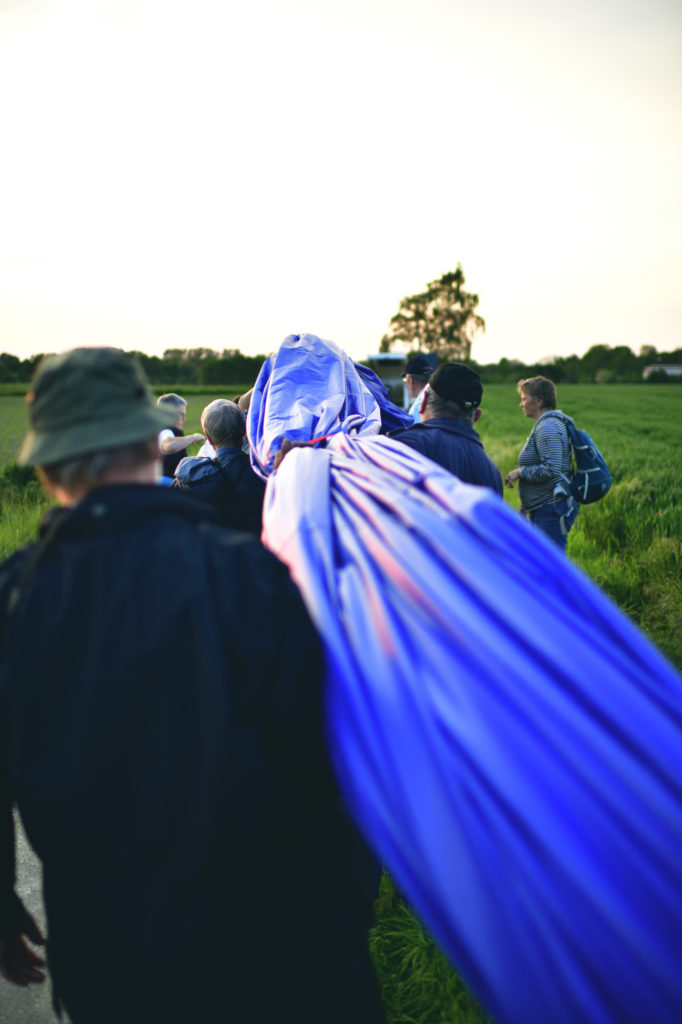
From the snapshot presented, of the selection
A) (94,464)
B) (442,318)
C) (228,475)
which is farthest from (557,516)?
(442,318)

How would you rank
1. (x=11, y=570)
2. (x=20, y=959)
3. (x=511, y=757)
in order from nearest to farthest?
(x=511, y=757), (x=11, y=570), (x=20, y=959)

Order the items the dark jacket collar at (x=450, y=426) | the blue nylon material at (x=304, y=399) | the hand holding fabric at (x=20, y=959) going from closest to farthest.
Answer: the hand holding fabric at (x=20, y=959)
the blue nylon material at (x=304, y=399)
the dark jacket collar at (x=450, y=426)

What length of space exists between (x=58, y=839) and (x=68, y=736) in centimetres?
25

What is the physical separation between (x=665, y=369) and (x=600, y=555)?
7587cm

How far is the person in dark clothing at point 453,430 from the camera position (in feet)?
9.71

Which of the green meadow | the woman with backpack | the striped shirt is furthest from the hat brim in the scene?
the striped shirt

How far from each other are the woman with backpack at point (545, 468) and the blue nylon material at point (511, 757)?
3.46 m

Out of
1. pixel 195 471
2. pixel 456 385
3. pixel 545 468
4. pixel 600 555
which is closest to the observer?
pixel 456 385

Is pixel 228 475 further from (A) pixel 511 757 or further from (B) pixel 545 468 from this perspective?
(B) pixel 545 468

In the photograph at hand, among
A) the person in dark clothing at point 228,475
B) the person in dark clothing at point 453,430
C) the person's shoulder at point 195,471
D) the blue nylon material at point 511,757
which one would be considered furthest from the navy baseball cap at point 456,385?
the blue nylon material at point 511,757

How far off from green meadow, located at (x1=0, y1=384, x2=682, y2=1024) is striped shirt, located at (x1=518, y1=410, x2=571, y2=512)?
1.42 meters

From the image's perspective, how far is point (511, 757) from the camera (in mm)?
1045

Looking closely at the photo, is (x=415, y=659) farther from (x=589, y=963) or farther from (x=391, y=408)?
(x=391, y=408)

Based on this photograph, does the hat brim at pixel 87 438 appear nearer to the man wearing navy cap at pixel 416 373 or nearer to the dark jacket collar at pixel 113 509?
the dark jacket collar at pixel 113 509
